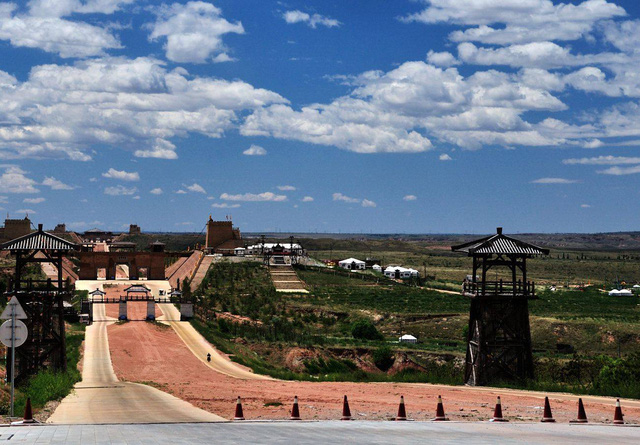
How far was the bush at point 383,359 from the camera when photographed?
50344mm

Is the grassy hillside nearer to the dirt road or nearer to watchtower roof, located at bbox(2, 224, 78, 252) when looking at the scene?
the dirt road

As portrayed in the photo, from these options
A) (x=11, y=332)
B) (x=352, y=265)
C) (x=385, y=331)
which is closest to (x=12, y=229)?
(x=352, y=265)

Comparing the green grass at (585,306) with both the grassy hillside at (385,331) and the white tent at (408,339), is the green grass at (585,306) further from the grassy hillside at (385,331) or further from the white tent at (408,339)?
the white tent at (408,339)

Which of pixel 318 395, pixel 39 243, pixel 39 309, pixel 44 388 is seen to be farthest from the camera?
pixel 39 309

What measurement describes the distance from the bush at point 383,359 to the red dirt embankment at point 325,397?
12538 mm

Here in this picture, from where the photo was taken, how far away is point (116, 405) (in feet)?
80.8

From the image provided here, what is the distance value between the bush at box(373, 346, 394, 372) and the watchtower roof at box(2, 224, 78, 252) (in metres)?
23.5

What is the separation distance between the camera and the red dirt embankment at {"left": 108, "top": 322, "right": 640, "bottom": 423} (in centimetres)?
2269

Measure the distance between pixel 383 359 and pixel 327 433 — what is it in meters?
32.9

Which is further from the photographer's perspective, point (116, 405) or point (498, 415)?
point (116, 405)

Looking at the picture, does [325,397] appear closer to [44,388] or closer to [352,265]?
[44,388]

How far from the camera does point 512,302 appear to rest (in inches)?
1342

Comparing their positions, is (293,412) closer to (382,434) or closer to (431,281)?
(382,434)

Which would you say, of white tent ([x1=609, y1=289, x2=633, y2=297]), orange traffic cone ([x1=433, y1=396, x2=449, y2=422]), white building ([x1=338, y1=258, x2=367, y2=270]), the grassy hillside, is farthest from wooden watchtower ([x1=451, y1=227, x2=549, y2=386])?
white building ([x1=338, y1=258, x2=367, y2=270])
